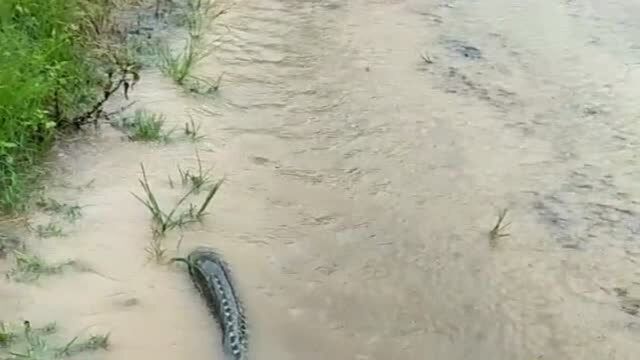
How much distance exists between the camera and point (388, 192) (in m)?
4.77

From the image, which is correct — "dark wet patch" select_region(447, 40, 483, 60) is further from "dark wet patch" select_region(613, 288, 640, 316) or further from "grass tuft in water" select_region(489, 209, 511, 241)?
"dark wet patch" select_region(613, 288, 640, 316)

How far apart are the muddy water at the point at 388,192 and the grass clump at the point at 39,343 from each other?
0.26 feet

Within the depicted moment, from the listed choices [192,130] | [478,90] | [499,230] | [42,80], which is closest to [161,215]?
[192,130]

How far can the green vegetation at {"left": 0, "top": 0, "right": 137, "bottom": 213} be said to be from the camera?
4332 mm

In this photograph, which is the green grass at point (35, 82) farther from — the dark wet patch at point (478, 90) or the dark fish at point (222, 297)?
the dark wet patch at point (478, 90)

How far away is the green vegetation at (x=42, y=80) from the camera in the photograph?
4.33 meters

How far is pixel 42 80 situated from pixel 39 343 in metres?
1.42

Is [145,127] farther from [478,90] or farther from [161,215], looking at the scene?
[478,90]

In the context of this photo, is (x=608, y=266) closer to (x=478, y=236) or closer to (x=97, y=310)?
(x=478, y=236)

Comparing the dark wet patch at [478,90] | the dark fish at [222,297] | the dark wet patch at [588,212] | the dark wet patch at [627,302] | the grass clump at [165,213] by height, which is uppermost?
the dark wet patch at [478,90]

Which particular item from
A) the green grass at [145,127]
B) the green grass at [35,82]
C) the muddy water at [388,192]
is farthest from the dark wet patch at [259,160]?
the green grass at [35,82]

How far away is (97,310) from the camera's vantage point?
3.84 m

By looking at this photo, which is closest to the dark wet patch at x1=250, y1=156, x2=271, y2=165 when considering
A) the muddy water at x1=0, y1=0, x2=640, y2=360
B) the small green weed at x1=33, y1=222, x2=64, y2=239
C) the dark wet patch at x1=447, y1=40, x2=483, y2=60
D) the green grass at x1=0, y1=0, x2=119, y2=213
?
the muddy water at x1=0, y1=0, x2=640, y2=360

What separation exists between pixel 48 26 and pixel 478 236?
2390mm
